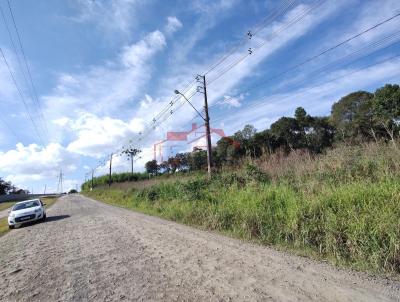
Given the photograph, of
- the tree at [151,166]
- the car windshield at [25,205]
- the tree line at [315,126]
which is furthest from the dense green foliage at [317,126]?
the tree at [151,166]

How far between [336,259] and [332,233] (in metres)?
0.60

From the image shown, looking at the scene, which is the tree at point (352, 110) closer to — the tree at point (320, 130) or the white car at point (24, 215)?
the tree at point (320, 130)

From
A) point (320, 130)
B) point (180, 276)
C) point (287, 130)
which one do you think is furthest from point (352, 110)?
point (180, 276)

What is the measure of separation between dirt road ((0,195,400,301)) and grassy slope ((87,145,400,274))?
24.9 inches

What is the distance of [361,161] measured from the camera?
9109mm

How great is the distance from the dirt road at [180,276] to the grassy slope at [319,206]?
632 millimetres

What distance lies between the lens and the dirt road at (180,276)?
4199mm

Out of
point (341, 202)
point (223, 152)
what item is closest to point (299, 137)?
point (223, 152)

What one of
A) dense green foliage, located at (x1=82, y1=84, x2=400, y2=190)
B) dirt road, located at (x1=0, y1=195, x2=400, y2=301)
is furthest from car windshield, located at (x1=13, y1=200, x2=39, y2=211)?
dense green foliage, located at (x1=82, y1=84, x2=400, y2=190)

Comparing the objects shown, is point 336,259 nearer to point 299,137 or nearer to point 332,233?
point 332,233

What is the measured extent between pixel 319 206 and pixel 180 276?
372 cm

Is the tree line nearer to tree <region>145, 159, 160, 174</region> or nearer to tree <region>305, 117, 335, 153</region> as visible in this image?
tree <region>305, 117, 335, 153</region>

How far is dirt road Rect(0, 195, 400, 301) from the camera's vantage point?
4.20 m

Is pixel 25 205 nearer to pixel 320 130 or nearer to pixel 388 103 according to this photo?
pixel 388 103
